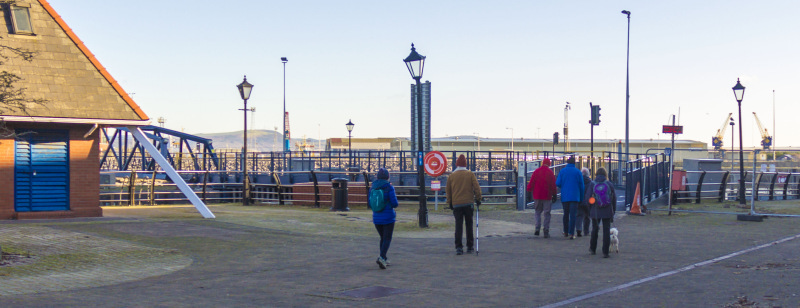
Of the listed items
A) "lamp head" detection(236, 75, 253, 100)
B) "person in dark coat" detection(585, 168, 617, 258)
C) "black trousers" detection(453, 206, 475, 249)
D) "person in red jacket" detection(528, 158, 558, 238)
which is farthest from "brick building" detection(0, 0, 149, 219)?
"person in dark coat" detection(585, 168, 617, 258)

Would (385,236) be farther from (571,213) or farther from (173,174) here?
(173,174)

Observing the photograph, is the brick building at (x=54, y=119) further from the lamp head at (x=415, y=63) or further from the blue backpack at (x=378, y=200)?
the blue backpack at (x=378, y=200)

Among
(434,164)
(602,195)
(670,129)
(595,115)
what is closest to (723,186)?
(595,115)

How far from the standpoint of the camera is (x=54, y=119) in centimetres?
1655

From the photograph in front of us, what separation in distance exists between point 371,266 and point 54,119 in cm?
938

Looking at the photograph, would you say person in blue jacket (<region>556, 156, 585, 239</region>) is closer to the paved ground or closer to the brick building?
the paved ground

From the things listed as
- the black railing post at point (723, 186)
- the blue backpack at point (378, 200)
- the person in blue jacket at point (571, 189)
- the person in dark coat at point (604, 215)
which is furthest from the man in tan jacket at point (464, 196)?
the black railing post at point (723, 186)

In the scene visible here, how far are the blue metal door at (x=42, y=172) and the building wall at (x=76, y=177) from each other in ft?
0.36

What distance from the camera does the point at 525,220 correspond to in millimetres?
19422

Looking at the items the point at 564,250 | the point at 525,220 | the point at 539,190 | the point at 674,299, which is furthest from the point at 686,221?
the point at 674,299

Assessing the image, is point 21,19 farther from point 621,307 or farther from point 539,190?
point 621,307

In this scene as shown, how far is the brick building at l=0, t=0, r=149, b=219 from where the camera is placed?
1669 centimetres

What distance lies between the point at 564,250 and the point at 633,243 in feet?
5.49

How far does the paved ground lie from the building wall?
2.95 ft
